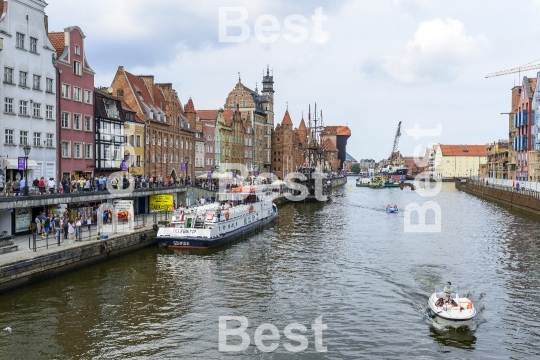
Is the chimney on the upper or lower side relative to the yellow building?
upper

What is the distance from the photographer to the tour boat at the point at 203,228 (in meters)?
47.1

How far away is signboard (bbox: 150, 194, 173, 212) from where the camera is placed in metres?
62.1

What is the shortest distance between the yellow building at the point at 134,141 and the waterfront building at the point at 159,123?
111 centimetres

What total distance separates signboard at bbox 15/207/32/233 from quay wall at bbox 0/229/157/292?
20.1ft

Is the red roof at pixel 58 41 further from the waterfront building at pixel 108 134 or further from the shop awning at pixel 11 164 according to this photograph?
the shop awning at pixel 11 164

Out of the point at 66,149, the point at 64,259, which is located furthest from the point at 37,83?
the point at 64,259

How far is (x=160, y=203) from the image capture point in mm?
62344

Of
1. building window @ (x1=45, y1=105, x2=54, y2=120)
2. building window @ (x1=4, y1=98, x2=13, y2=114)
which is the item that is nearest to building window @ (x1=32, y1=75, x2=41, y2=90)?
building window @ (x1=45, y1=105, x2=54, y2=120)

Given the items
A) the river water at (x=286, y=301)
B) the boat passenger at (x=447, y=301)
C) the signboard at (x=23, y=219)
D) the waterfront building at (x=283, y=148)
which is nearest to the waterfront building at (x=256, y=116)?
the waterfront building at (x=283, y=148)

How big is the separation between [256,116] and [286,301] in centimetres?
11849

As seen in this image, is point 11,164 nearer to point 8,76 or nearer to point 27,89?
point 27,89

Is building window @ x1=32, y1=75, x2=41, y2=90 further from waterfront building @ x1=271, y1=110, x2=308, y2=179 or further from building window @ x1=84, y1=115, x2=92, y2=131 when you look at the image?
waterfront building @ x1=271, y1=110, x2=308, y2=179

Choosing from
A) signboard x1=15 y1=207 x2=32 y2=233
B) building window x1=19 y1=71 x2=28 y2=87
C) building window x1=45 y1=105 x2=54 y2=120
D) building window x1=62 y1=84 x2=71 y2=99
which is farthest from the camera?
building window x1=62 y1=84 x2=71 y2=99

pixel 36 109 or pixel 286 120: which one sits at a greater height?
pixel 286 120
